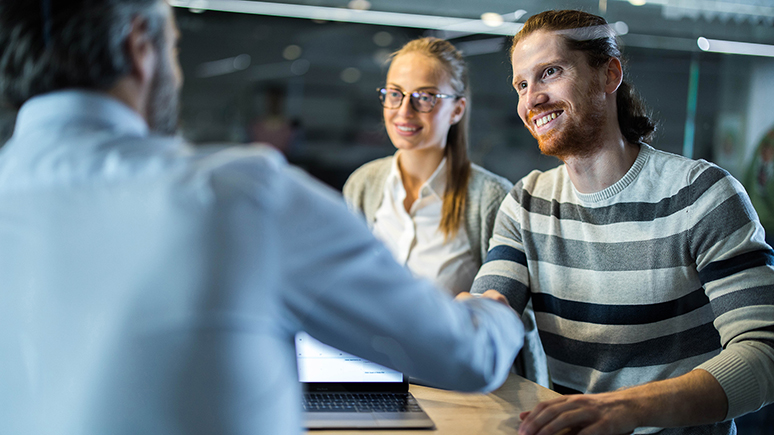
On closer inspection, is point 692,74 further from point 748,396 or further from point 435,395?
point 435,395

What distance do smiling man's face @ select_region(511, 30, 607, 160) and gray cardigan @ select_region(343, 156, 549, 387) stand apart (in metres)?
0.38

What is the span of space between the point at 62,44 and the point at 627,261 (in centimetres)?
108

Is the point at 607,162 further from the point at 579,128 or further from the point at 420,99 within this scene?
the point at 420,99

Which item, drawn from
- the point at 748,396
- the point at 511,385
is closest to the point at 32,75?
the point at 511,385

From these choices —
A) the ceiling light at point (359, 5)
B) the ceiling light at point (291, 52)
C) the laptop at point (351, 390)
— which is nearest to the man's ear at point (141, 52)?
the laptop at point (351, 390)

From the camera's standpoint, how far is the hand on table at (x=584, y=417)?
0.96 metres

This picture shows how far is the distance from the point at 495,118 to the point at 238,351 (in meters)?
1.78

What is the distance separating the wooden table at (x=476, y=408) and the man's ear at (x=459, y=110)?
910 mm

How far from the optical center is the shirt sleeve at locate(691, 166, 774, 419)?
1.03 m

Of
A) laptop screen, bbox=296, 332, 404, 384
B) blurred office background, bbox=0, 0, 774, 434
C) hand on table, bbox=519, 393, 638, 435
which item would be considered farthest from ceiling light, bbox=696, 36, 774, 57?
laptop screen, bbox=296, 332, 404, 384

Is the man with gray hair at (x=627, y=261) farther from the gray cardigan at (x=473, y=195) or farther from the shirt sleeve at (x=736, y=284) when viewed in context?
the gray cardigan at (x=473, y=195)

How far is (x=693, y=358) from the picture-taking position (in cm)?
117

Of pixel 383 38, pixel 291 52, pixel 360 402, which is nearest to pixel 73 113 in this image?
pixel 360 402

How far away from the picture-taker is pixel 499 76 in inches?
59.9
